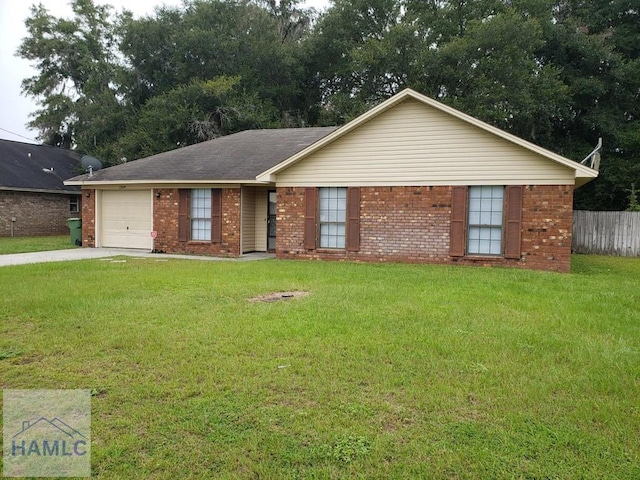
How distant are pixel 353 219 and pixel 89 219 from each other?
9.56 meters

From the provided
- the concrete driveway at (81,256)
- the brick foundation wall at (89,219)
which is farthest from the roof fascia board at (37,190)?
the concrete driveway at (81,256)

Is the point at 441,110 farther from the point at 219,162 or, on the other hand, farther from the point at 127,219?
the point at 127,219

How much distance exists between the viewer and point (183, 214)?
1444 cm

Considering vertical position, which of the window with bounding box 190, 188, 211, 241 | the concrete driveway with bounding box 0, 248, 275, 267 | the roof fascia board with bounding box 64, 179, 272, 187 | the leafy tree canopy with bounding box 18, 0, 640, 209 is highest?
the leafy tree canopy with bounding box 18, 0, 640, 209

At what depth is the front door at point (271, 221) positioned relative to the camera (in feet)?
48.4

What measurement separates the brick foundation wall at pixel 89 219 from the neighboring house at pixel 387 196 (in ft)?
2.70

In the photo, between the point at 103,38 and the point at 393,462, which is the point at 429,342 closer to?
the point at 393,462

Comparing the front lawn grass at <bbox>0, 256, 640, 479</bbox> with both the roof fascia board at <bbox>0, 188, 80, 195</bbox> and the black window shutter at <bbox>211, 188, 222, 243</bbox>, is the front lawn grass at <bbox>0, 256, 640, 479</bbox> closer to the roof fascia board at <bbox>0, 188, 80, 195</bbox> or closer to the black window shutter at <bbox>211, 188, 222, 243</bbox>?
the black window shutter at <bbox>211, 188, 222, 243</bbox>

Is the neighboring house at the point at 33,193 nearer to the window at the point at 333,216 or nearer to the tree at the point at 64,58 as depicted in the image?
the tree at the point at 64,58

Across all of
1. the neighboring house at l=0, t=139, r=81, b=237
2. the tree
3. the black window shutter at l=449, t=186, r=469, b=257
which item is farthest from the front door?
the tree

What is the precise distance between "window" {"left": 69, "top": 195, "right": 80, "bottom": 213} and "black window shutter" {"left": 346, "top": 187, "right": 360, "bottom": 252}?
1756 cm

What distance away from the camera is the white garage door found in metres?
15.4

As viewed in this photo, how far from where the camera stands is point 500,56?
75.5ft

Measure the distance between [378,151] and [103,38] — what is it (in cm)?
3057
